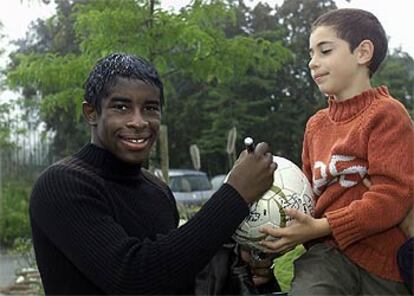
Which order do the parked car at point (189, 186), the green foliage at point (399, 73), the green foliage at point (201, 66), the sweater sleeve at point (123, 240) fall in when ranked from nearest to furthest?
the sweater sleeve at point (123, 240) < the green foliage at point (201, 66) < the parked car at point (189, 186) < the green foliage at point (399, 73)

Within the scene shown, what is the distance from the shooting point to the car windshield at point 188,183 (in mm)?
16578

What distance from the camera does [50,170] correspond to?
80.8 inches

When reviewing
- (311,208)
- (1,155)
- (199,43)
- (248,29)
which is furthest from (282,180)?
(248,29)

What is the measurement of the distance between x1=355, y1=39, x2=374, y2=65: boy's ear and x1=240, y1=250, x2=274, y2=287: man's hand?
0.76 metres

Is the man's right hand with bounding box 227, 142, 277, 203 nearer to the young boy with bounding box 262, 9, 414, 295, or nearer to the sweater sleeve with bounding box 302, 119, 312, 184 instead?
the young boy with bounding box 262, 9, 414, 295

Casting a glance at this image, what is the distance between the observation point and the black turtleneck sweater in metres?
1.91

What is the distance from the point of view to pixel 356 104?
8.18ft

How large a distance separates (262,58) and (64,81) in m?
2.30

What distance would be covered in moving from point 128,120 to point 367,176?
0.80 meters

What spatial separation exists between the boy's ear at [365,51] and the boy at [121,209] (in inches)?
24.1

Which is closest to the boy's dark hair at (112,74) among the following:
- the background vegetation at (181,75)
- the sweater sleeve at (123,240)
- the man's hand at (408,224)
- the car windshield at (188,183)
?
the sweater sleeve at (123,240)

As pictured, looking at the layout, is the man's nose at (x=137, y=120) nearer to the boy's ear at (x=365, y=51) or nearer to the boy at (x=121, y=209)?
the boy at (x=121, y=209)

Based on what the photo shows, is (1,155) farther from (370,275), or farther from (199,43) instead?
(370,275)

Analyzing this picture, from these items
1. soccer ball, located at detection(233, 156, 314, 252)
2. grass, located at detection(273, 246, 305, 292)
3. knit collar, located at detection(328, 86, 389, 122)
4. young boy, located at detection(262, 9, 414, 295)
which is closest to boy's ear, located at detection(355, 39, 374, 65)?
young boy, located at detection(262, 9, 414, 295)
